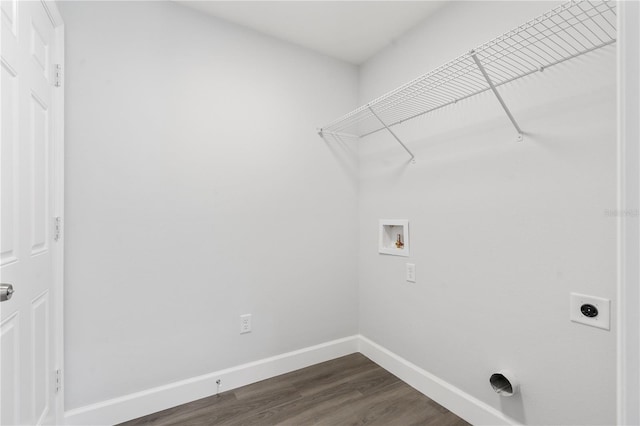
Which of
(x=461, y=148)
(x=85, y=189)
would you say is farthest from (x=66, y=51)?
(x=461, y=148)

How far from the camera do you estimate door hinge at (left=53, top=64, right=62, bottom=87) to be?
1472 mm

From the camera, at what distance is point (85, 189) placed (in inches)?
62.6

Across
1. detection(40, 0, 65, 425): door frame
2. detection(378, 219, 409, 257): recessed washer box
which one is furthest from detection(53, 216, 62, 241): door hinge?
detection(378, 219, 409, 257): recessed washer box

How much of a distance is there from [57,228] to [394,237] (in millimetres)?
2008

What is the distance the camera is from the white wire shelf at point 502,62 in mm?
1153

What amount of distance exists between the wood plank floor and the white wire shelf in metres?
1.58

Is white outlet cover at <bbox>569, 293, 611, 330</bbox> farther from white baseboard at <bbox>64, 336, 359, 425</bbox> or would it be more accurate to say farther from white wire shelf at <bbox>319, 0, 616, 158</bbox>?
white baseboard at <bbox>64, 336, 359, 425</bbox>

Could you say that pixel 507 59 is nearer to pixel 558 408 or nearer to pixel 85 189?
pixel 558 408

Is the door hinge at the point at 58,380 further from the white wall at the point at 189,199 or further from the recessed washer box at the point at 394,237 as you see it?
the recessed washer box at the point at 394,237

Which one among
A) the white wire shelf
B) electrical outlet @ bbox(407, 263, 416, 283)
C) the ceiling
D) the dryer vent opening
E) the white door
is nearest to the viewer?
the white door

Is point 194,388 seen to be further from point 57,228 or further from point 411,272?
point 411,272

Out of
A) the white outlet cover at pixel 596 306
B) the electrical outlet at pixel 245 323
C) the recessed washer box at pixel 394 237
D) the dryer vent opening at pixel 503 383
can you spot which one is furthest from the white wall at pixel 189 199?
the white outlet cover at pixel 596 306

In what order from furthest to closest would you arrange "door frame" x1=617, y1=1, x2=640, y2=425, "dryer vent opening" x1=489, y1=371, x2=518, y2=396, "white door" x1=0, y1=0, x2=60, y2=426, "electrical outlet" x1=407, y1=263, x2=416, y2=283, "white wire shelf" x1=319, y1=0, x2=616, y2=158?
"electrical outlet" x1=407, y1=263, x2=416, y2=283 < "dryer vent opening" x1=489, y1=371, x2=518, y2=396 < "white wire shelf" x1=319, y1=0, x2=616, y2=158 < "white door" x1=0, y1=0, x2=60, y2=426 < "door frame" x1=617, y1=1, x2=640, y2=425

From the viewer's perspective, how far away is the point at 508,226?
4.93ft
